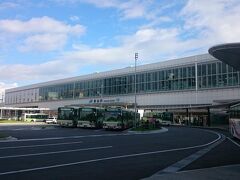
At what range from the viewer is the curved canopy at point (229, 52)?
1685cm

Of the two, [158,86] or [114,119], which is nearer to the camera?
[114,119]

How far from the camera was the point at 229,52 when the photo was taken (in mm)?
Result: 17938

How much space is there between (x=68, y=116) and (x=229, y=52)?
40.3 meters

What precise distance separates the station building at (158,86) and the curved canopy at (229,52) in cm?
5619

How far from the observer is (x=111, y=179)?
11.9m

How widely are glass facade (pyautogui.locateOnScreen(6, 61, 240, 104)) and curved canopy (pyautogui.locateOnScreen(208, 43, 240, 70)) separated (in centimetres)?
5735

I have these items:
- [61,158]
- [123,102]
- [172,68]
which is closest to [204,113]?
[172,68]

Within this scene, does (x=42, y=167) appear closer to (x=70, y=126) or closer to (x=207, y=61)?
(x=70, y=126)

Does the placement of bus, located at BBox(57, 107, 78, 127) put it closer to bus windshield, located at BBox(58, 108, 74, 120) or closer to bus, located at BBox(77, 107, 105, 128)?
bus windshield, located at BBox(58, 108, 74, 120)

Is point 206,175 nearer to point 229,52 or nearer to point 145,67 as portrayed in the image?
point 229,52

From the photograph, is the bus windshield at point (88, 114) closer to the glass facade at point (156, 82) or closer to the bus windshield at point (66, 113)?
the bus windshield at point (66, 113)

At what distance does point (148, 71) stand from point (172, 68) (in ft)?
26.2

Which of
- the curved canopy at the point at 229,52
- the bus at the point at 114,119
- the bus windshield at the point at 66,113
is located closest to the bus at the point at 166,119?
the bus windshield at the point at 66,113

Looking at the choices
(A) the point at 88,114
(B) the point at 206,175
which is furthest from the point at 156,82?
(B) the point at 206,175
